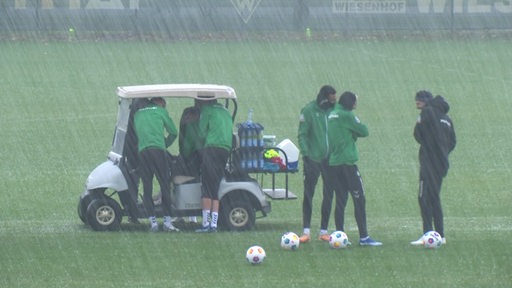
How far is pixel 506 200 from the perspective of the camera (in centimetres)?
1894

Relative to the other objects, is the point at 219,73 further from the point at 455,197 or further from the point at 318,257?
the point at 318,257

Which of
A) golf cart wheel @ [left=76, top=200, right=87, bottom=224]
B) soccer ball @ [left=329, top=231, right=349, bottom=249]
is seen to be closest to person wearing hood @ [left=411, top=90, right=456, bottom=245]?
soccer ball @ [left=329, top=231, right=349, bottom=249]

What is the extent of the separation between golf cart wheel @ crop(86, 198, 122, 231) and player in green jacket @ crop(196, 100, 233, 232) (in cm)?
103

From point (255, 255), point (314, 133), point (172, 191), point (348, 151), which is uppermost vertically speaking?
point (314, 133)

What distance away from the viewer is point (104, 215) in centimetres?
1599

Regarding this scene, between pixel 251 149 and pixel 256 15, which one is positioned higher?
pixel 256 15

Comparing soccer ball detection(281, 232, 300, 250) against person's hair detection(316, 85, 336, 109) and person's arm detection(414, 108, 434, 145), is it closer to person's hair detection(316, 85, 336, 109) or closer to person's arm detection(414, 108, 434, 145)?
person's hair detection(316, 85, 336, 109)

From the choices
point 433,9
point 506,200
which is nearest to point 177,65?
point 433,9

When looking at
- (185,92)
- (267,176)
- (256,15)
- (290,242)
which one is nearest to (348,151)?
(290,242)

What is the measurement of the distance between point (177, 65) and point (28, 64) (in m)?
4.85

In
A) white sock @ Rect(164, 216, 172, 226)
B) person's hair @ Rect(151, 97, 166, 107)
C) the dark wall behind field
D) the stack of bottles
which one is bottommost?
white sock @ Rect(164, 216, 172, 226)

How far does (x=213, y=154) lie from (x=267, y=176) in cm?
667

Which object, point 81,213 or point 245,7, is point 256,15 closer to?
point 245,7

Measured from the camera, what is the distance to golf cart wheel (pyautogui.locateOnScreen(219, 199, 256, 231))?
16094mm
